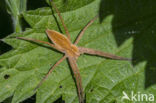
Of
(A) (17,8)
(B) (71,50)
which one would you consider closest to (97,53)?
(B) (71,50)

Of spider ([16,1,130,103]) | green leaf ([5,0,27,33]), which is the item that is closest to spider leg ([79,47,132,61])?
spider ([16,1,130,103])

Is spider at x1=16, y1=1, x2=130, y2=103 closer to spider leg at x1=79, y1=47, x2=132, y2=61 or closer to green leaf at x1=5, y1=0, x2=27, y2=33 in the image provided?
spider leg at x1=79, y1=47, x2=132, y2=61

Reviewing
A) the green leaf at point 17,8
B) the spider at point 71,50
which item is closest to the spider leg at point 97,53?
the spider at point 71,50

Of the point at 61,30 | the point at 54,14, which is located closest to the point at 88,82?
the point at 61,30

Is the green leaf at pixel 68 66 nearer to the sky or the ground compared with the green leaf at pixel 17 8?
nearer to the ground

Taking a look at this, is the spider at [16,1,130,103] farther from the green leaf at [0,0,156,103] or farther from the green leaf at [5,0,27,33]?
the green leaf at [5,0,27,33]

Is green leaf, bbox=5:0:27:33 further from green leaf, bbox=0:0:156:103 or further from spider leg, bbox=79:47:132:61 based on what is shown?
spider leg, bbox=79:47:132:61

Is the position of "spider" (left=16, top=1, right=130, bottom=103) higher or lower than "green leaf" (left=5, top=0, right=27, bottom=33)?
lower

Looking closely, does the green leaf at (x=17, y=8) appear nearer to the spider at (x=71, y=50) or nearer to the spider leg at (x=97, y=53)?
the spider at (x=71, y=50)

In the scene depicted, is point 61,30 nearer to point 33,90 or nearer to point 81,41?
point 81,41
